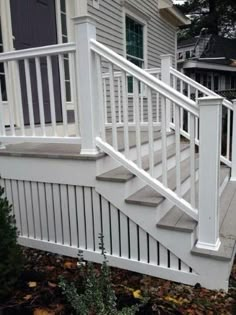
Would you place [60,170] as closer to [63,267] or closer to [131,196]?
[131,196]

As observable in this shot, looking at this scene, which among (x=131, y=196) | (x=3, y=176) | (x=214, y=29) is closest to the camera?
(x=131, y=196)

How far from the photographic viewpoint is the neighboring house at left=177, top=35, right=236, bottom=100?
631 inches

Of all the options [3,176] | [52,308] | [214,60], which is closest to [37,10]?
[3,176]

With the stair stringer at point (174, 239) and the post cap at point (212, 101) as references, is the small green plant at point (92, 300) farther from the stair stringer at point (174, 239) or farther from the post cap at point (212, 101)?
the post cap at point (212, 101)

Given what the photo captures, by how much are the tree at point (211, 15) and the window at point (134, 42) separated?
795 inches

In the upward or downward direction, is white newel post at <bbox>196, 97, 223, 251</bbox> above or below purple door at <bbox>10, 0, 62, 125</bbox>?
below

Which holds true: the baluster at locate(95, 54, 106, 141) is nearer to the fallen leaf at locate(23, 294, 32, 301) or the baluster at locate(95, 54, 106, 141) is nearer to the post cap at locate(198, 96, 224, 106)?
the post cap at locate(198, 96, 224, 106)

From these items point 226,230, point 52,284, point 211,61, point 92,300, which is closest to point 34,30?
point 52,284

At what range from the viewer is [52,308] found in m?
2.07

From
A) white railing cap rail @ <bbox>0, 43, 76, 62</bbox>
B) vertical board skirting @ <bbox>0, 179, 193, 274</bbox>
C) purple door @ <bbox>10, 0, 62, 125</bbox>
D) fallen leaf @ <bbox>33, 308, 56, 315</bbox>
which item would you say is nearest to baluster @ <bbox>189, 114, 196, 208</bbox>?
vertical board skirting @ <bbox>0, 179, 193, 274</bbox>

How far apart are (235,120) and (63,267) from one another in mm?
2653

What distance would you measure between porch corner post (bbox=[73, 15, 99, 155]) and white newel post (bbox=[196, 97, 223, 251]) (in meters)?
0.89

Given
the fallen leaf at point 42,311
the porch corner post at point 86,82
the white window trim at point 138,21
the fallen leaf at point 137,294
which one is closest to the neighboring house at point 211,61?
the white window trim at point 138,21

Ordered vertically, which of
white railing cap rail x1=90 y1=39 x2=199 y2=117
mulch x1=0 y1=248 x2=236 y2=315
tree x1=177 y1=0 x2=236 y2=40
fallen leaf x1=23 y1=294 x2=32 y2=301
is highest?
tree x1=177 y1=0 x2=236 y2=40
